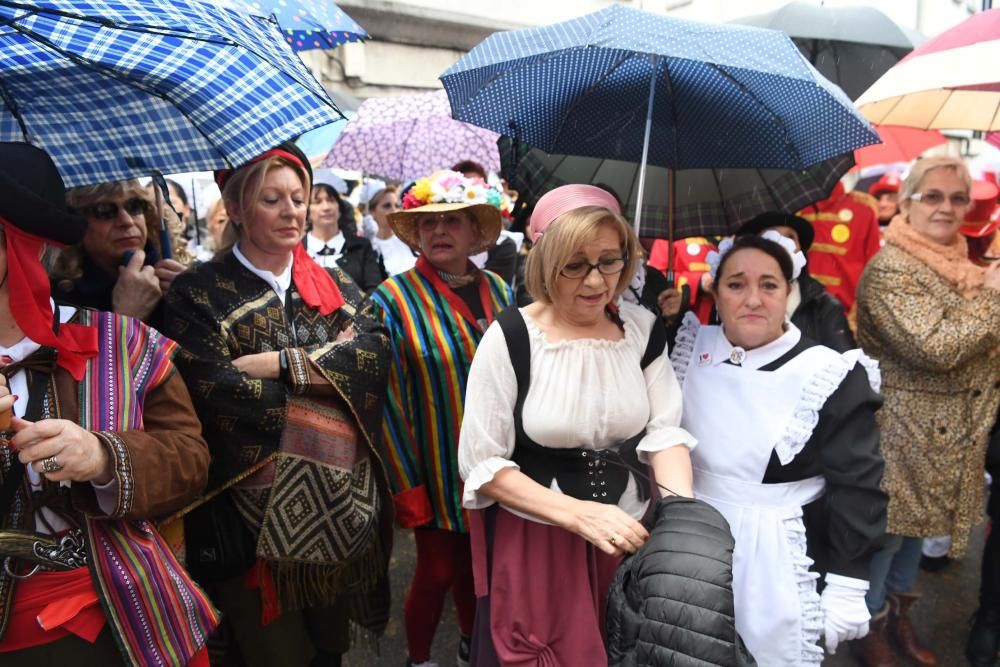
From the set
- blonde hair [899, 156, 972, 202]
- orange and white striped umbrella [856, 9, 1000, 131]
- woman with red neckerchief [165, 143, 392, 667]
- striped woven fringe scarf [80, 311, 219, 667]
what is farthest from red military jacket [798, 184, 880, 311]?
striped woven fringe scarf [80, 311, 219, 667]

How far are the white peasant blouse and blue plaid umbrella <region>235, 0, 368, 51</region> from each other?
1345 mm

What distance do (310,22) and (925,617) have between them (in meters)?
4.13

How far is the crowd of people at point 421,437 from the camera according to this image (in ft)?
5.62

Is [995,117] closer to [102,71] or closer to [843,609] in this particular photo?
[843,609]

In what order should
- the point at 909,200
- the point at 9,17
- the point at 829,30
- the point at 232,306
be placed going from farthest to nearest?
the point at 829,30 → the point at 909,200 → the point at 232,306 → the point at 9,17

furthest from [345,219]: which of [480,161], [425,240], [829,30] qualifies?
[829,30]

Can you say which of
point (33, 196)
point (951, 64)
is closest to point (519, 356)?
point (33, 196)

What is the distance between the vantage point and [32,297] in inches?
65.6

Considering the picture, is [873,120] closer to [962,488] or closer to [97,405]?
[962,488]

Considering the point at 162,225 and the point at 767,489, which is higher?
the point at 162,225

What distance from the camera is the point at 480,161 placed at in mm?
4762

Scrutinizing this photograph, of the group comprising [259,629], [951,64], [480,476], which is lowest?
[259,629]

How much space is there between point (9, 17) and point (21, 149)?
288 millimetres

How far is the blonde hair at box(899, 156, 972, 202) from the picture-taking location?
341 centimetres
